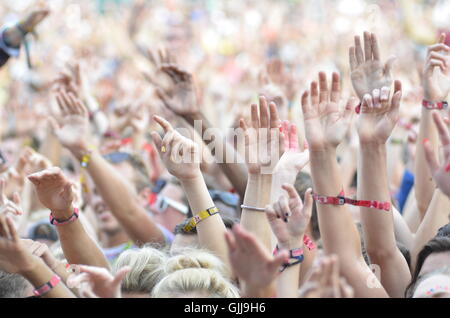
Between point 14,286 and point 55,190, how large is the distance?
0.36 meters

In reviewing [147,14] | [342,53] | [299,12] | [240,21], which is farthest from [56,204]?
[299,12]

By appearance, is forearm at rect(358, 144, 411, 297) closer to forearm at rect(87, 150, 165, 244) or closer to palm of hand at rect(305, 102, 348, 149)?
palm of hand at rect(305, 102, 348, 149)

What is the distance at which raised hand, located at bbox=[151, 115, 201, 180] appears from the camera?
2.51 meters

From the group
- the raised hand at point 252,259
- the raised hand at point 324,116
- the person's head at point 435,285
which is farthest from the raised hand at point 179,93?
the raised hand at point 252,259

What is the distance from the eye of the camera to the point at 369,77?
280 cm

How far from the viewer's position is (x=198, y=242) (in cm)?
263

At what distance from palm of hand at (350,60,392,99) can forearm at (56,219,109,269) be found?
1.22m

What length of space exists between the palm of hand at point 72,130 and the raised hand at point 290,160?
1.29 metres

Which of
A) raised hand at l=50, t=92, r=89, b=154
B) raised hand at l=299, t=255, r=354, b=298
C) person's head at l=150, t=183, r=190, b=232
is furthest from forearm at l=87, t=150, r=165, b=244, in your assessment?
raised hand at l=299, t=255, r=354, b=298

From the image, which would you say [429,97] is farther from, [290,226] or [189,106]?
[290,226]

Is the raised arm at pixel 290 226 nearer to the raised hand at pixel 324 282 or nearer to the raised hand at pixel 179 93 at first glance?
the raised hand at pixel 324 282

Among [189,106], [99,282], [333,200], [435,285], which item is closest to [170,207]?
[189,106]

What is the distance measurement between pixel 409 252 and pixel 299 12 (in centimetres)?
1393

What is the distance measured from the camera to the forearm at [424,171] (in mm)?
3123
